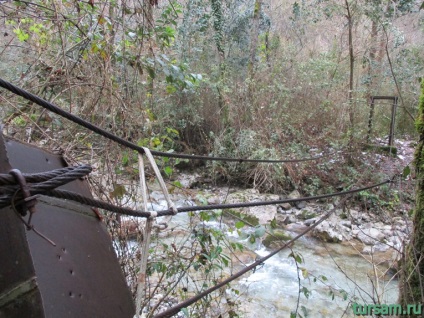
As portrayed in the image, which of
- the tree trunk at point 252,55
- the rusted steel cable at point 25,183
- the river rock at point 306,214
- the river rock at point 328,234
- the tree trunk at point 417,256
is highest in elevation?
the tree trunk at point 252,55

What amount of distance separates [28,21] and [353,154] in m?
5.94

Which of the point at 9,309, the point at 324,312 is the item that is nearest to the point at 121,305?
the point at 9,309

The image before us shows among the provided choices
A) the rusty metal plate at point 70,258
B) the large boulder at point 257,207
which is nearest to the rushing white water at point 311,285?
the large boulder at point 257,207

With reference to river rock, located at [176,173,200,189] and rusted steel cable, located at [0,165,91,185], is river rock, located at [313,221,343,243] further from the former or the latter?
rusted steel cable, located at [0,165,91,185]

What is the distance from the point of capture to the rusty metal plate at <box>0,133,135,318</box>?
60 centimetres

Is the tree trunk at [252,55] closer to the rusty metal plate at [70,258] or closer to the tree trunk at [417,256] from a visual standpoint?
the tree trunk at [417,256]

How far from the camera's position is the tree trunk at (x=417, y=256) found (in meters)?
1.41

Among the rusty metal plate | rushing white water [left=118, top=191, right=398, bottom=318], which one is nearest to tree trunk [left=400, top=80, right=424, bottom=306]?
the rusty metal plate

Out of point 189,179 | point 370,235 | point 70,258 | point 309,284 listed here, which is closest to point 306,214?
point 370,235

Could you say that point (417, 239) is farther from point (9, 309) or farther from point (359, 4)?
point (359, 4)

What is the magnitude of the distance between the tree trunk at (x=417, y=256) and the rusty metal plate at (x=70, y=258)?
1179mm

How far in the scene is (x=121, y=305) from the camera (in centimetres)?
86

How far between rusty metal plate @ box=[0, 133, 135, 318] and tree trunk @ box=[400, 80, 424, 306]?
1.18 metres

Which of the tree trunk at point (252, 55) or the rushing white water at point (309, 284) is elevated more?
the tree trunk at point (252, 55)
